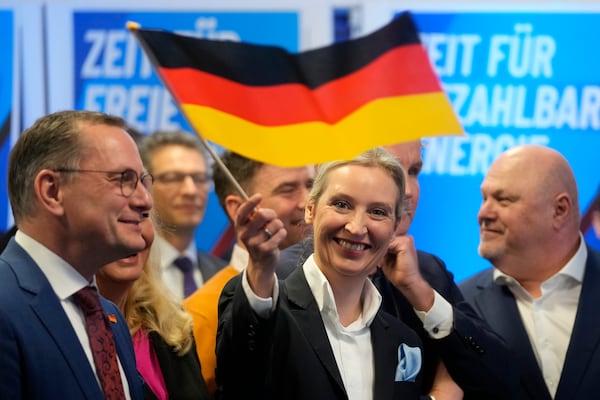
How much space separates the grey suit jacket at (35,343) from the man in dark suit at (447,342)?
0.94 m

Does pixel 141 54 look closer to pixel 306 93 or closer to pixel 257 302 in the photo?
pixel 306 93

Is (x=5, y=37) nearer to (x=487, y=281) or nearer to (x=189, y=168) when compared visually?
(x=189, y=168)

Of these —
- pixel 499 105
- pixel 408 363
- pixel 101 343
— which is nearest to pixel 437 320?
pixel 408 363

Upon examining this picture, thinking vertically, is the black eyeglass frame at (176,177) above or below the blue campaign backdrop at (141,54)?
below

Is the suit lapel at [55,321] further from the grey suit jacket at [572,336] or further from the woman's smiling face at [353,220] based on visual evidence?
the grey suit jacket at [572,336]

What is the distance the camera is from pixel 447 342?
11.6 ft

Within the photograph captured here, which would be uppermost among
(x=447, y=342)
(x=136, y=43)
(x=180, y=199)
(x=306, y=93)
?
(x=136, y=43)

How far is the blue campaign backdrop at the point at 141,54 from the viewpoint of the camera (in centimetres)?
631

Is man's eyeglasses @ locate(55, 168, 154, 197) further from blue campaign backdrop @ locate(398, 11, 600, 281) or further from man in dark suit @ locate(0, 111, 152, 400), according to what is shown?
blue campaign backdrop @ locate(398, 11, 600, 281)

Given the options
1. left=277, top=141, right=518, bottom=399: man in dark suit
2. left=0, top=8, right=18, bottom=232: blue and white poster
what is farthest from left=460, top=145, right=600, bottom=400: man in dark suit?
left=0, top=8, right=18, bottom=232: blue and white poster

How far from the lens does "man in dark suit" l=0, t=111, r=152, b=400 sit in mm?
2697

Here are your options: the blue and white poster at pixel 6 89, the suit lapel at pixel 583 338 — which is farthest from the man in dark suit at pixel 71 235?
the blue and white poster at pixel 6 89

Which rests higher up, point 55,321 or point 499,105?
point 499,105

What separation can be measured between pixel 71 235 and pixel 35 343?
0.32m
